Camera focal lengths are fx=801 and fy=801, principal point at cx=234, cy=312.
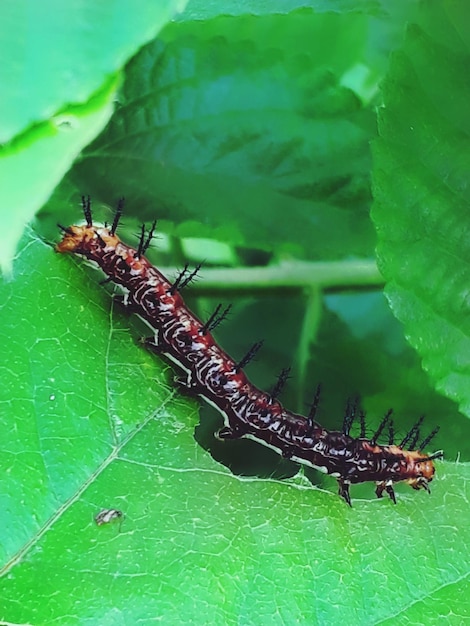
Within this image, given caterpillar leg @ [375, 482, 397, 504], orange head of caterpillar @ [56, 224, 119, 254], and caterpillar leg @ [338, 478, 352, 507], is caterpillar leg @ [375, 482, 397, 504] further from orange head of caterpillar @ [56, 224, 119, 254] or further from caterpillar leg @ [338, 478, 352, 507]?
orange head of caterpillar @ [56, 224, 119, 254]

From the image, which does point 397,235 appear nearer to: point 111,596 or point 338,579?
point 338,579

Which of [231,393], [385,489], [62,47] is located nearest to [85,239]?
[231,393]

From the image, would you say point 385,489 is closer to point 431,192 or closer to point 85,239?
point 431,192

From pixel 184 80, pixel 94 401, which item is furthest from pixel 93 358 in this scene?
pixel 184 80

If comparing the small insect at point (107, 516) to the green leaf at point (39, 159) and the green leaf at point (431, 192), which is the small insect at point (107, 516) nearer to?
the green leaf at point (431, 192)

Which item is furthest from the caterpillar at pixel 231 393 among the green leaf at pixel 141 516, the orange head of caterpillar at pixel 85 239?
the green leaf at pixel 141 516
